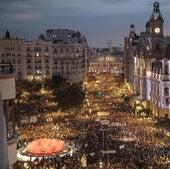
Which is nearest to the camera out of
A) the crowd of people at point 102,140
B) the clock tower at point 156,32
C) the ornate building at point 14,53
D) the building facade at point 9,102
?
the building facade at point 9,102

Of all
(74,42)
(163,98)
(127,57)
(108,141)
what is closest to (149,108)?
(163,98)

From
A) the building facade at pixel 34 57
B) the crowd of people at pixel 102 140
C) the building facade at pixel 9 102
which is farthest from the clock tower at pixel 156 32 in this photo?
the building facade at pixel 9 102

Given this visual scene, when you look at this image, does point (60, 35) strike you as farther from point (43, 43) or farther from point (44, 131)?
point (44, 131)

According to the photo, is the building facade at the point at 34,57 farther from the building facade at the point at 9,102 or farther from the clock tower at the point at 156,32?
the building facade at the point at 9,102

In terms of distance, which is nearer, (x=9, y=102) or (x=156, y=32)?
(x=9, y=102)

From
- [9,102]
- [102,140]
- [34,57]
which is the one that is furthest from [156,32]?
[9,102]

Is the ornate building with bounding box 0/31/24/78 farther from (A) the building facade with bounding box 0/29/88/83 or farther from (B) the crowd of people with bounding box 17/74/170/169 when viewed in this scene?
(B) the crowd of people with bounding box 17/74/170/169

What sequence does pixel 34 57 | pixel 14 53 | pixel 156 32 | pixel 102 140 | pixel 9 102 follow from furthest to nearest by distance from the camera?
pixel 34 57
pixel 14 53
pixel 156 32
pixel 102 140
pixel 9 102

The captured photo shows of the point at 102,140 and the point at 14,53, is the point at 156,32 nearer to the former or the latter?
the point at 102,140
